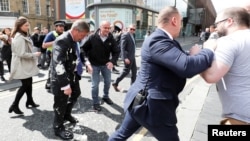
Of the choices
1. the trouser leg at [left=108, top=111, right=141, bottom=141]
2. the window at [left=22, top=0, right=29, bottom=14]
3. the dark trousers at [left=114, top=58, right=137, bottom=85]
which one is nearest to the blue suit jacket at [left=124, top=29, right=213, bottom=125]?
the trouser leg at [left=108, top=111, right=141, bottom=141]

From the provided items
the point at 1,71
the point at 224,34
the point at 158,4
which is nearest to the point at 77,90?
the point at 224,34

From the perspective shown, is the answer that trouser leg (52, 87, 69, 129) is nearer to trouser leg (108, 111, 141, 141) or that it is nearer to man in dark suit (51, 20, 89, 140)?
man in dark suit (51, 20, 89, 140)

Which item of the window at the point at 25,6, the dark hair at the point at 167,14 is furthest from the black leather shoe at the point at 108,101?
the window at the point at 25,6

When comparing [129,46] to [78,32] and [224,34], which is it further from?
[224,34]

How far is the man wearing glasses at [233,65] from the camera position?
160 cm

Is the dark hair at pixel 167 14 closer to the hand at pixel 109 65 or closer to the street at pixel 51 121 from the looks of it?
the street at pixel 51 121

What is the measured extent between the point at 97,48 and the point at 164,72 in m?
3.05

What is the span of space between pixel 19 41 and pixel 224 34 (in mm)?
3750

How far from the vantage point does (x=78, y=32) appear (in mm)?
3410

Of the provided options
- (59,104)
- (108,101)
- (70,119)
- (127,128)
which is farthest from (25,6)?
(127,128)

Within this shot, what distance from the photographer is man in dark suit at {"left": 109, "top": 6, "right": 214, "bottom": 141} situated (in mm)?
1726

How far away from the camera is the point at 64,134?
357 centimetres

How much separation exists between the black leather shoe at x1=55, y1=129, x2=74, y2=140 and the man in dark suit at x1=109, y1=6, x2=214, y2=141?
5.72 ft

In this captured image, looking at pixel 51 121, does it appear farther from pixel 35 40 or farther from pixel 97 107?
pixel 35 40
